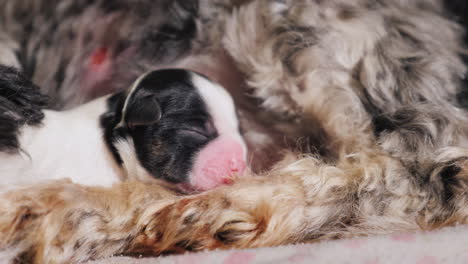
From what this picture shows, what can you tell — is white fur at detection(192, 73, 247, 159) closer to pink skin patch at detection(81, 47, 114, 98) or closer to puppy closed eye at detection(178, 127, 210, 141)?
puppy closed eye at detection(178, 127, 210, 141)

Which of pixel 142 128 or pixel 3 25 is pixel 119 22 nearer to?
pixel 3 25

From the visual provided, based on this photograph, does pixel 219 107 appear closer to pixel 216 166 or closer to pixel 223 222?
pixel 216 166

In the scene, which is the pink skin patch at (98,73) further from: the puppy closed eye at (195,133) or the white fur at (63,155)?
the puppy closed eye at (195,133)

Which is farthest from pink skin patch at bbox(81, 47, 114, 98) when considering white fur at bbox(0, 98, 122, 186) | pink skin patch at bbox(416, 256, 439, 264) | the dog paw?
pink skin patch at bbox(416, 256, 439, 264)

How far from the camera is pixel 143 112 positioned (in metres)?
1.45

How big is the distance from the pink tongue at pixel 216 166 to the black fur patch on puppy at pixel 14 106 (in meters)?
0.47

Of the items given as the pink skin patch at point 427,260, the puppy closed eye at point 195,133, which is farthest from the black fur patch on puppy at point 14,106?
the pink skin patch at point 427,260

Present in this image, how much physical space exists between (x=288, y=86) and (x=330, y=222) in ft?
1.83

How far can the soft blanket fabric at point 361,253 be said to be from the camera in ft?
3.83

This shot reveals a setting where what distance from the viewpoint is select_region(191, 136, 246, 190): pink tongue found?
1.43 metres

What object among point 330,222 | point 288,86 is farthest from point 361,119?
point 330,222

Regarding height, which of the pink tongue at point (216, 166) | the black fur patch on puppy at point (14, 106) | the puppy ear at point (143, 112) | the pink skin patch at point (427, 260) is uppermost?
the black fur patch on puppy at point (14, 106)

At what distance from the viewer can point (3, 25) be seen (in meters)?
2.15

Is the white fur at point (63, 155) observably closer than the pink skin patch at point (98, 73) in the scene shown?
Yes
